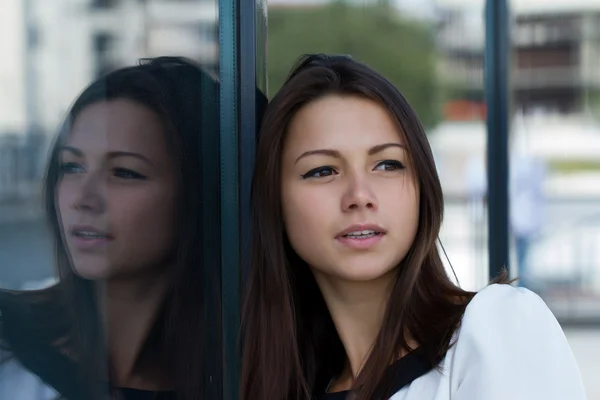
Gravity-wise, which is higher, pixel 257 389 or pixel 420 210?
pixel 420 210

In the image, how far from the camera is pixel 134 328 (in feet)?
4.48

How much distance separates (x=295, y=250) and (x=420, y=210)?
0.21 metres

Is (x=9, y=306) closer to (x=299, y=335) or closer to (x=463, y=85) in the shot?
(x=299, y=335)

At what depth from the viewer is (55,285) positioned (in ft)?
3.93

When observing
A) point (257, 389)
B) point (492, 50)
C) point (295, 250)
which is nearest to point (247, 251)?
point (295, 250)

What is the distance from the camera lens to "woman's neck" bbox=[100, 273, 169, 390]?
51.8 inches

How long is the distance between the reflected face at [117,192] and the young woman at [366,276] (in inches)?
6.7

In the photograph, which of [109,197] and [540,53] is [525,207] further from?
[109,197]

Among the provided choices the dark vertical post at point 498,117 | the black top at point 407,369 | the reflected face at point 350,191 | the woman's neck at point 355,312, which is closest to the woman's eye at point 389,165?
the reflected face at point 350,191

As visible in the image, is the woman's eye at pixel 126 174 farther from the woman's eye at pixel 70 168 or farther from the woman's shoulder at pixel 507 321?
the woman's shoulder at pixel 507 321

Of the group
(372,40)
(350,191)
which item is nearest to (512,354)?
(350,191)

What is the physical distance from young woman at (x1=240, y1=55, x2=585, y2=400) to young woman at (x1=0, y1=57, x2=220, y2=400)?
0.10 metres

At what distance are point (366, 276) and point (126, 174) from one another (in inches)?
15.3

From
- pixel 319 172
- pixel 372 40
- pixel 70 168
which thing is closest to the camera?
pixel 70 168
